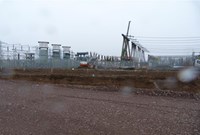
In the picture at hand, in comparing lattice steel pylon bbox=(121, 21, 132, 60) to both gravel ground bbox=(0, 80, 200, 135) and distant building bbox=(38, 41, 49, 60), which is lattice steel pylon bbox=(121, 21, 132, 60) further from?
gravel ground bbox=(0, 80, 200, 135)

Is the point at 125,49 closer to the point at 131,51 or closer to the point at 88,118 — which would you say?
the point at 131,51

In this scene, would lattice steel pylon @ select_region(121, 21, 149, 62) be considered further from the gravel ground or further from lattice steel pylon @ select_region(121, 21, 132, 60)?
the gravel ground

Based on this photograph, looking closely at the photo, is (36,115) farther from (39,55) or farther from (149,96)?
(39,55)

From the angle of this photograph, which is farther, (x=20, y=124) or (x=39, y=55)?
(x=39, y=55)

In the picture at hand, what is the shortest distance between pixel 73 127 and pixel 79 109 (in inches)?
74.1

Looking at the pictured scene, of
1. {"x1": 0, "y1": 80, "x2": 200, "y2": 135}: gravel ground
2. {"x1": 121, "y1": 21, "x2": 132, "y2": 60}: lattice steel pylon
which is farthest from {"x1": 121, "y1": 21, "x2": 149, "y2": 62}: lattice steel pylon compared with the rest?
{"x1": 0, "y1": 80, "x2": 200, "y2": 135}: gravel ground

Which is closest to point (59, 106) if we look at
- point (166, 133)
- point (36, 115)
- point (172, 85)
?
point (36, 115)

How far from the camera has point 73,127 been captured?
5594 mm

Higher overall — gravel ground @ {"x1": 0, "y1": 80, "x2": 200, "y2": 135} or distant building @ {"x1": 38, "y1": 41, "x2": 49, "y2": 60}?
distant building @ {"x1": 38, "y1": 41, "x2": 49, "y2": 60}

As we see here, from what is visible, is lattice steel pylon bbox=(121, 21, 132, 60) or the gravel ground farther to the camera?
lattice steel pylon bbox=(121, 21, 132, 60)

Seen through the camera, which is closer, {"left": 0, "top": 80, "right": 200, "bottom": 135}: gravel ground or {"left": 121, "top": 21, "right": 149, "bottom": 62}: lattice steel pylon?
{"left": 0, "top": 80, "right": 200, "bottom": 135}: gravel ground

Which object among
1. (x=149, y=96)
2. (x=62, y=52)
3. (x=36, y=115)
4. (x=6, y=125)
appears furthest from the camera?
(x=62, y=52)

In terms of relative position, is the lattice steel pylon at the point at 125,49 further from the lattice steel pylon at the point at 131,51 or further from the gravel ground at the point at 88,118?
the gravel ground at the point at 88,118

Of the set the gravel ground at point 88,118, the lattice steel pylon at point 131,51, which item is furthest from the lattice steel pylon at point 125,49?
the gravel ground at point 88,118
